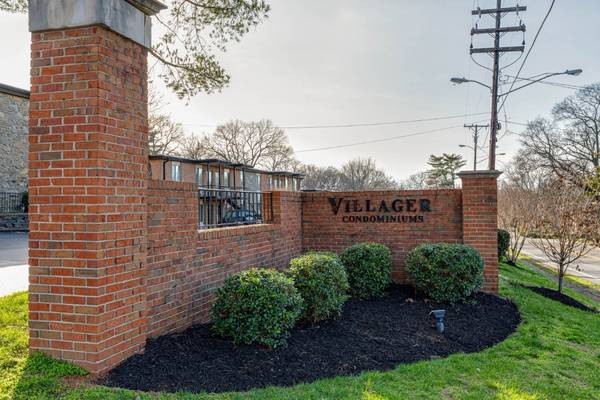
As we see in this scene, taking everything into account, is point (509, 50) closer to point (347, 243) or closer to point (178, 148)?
point (347, 243)

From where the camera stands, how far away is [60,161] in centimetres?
371

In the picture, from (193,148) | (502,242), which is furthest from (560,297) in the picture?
(193,148)

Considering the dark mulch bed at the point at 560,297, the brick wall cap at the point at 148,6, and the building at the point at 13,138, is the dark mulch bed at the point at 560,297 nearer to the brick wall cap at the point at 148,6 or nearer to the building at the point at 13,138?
the brick wall cap at the point at 148,6

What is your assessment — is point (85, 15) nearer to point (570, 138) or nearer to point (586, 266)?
point (586, 266)

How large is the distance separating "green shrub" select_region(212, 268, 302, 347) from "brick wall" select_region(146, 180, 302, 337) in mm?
560

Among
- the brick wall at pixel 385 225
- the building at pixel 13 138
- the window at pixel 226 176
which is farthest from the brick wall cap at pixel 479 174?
the building at pixel 13 138

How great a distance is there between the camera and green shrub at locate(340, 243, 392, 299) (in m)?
7.59

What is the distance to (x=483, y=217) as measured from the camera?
8414mm


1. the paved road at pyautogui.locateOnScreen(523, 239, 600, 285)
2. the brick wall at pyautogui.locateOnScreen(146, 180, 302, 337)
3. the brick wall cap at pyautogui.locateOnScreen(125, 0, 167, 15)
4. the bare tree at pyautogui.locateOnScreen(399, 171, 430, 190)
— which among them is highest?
the bare tree at pyautogui.locateOnScreen(399, 171, 430, 190)

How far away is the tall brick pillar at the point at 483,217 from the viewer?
8.29 m

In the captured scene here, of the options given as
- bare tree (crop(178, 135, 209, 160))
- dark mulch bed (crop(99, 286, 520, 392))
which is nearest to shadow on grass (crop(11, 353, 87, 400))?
dark mulch bed (crop(99, 286, 520, 392))

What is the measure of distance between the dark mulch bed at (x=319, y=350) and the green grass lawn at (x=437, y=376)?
0.77 feet

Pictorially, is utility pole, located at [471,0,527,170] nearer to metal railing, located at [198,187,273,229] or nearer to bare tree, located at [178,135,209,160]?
metal railing, located at [198,187,273,229]

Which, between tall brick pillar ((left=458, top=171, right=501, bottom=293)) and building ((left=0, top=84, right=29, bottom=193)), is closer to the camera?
tall brick pillar ((left=458, top=171, right=501, bottom=293))
